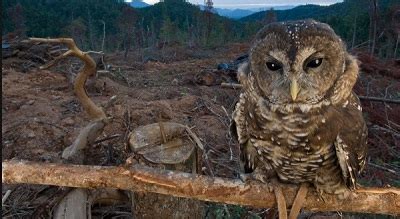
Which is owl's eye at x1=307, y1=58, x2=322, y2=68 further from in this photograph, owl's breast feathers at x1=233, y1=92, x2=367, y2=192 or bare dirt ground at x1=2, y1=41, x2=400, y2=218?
bare dirt ground at x1=2, y1=41, x2=400, y2=218

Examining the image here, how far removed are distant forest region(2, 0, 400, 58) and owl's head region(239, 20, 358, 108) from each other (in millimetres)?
9813

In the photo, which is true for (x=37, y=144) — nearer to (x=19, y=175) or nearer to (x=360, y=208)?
(x=19, y=175)

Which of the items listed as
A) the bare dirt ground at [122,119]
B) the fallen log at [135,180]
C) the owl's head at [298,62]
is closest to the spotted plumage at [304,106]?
the owl's head at [298,62]

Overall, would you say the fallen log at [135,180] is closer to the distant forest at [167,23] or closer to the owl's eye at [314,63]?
the owl's eye at [314,63]

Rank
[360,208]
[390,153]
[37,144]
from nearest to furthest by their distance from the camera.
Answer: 1. [360,208]
2. [37,144]
3. [390,153]

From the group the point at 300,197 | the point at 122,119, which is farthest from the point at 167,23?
the point at 300,197

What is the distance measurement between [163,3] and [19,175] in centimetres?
2689

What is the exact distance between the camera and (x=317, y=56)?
1767 millimetres

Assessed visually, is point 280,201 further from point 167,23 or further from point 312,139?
point 167,23

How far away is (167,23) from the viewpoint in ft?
70.1

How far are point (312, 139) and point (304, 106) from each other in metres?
0.15

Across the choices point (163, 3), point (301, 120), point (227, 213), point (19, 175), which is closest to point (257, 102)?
point (301, 120)

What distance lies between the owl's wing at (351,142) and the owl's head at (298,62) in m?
0.11

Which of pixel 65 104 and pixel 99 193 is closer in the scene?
pixel 99 193
